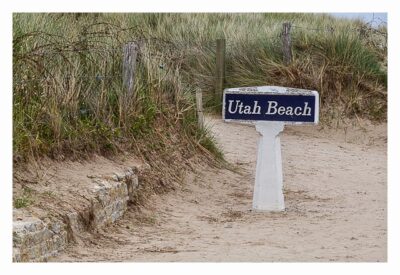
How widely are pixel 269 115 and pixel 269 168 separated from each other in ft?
1.85

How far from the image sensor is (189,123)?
486 inches

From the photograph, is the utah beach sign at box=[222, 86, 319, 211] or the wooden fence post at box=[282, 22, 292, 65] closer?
the utah beach sign at box=[222, 86, 319, 211]

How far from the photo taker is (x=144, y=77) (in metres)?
11.7

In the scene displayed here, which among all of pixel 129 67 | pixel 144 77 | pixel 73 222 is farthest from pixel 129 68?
pixel 73 222

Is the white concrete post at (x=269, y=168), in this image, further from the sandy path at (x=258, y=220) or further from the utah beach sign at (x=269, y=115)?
the sandy path at (x=258, y=220)

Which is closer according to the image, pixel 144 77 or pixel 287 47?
pixel 144 77

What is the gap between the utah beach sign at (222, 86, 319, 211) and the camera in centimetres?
966

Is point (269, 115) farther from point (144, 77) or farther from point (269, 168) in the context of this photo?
point (144, 77)

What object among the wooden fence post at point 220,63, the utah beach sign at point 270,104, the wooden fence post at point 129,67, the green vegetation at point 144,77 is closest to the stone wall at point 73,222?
the green vegetation at point 144,77

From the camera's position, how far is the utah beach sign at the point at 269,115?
9.66 meters

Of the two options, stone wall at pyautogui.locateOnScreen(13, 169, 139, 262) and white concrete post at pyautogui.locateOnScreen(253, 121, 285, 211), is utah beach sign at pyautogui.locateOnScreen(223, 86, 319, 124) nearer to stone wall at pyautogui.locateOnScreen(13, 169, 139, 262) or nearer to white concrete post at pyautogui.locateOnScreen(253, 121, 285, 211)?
Result: white concrete post at pyautogui.locateOnScreen(253, 121, 285, 211)

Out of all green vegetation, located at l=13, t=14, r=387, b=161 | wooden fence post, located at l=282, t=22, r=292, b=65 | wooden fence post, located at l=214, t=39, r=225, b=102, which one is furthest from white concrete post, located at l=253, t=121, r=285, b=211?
wooden fence post, located at l=214, t=39, r=225, b=102

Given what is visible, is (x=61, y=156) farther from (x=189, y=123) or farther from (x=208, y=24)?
(x=208, y=24)

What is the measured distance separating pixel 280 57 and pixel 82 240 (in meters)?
11.0
